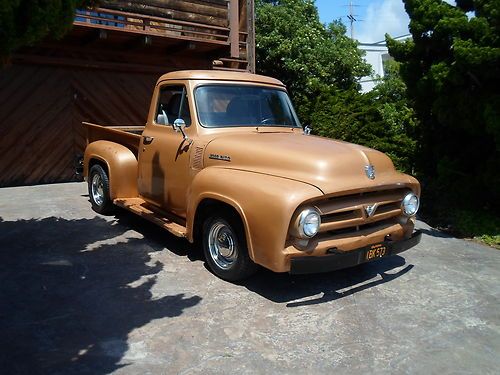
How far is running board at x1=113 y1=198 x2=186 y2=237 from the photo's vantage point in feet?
17.6

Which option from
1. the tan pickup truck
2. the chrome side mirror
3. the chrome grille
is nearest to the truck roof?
the tan pickup truck

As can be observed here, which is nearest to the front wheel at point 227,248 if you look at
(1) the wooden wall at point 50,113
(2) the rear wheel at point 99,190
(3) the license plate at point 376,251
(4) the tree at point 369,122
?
(3) the license plate at point 376,251

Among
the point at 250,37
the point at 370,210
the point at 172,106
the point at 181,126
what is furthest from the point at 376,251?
the point at 250,37

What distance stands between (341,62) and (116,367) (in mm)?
14379

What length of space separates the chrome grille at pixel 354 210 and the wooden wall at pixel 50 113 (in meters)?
7.69

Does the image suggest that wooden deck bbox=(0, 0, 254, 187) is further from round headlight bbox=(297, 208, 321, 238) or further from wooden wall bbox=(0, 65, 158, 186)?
round headlight bbox=(297, 208, 321, 238)

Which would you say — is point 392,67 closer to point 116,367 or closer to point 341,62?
point 341,62

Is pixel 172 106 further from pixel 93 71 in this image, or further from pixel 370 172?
pixel 93 71

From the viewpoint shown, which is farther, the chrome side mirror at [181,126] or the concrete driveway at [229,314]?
the chrome side mirror at [181,126]

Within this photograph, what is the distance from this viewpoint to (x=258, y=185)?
4.33m

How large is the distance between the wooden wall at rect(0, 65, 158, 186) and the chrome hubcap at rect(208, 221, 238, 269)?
21.4ft

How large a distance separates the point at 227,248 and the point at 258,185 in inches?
34.0

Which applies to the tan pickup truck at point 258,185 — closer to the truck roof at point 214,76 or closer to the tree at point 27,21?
the truck roof at point 214,76

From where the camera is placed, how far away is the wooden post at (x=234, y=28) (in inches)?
452
